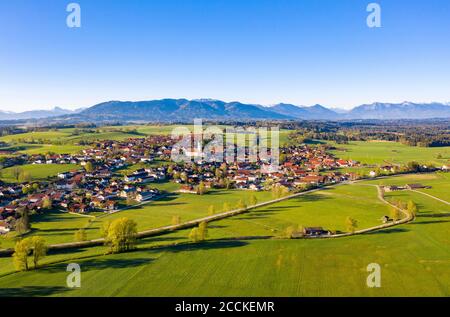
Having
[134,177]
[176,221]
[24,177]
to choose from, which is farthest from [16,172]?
[176,221]

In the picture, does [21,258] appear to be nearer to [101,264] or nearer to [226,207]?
[101,264]

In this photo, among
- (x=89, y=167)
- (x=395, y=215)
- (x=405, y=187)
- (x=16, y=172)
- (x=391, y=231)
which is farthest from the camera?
(x=89, y=167)

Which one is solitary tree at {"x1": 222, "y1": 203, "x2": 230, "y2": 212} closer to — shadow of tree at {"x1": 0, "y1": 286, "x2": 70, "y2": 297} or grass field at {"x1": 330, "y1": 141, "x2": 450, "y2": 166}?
shadow of tree at {"x1": 0, "y1": 286, "x2": 70, "y2": 297}

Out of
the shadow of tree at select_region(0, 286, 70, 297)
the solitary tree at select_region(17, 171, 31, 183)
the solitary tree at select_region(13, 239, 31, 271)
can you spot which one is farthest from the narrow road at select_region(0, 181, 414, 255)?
the solitary tree at select_region(17, 171, 31, 183)

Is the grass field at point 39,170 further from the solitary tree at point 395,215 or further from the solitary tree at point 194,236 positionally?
the solitary tree at point 395,215

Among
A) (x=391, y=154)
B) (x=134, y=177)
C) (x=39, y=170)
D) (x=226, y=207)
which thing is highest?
(x=391, y=154)

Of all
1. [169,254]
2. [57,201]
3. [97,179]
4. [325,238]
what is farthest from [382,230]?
[97,179]

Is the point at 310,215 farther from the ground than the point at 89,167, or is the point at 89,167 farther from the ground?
the point at 89,167
